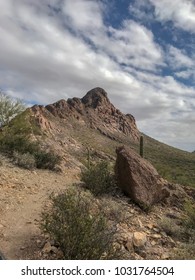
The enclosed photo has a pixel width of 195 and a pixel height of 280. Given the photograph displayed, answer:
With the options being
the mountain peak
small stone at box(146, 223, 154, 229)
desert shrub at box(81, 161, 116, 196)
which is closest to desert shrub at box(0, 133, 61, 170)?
desert shrub at box(81, 161, 116, 196)

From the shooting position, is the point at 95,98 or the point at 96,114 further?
the point at 95,98

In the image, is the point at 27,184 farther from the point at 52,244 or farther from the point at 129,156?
the point at 52,244

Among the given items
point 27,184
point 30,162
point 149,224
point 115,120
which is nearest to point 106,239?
point 149,224

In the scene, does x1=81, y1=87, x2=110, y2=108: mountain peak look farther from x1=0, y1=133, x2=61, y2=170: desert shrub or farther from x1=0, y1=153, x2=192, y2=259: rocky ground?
x1=0, y1=153, x2=192, y2=259: rocky ground

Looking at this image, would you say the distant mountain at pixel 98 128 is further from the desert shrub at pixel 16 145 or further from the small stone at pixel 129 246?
the small stone at pixel 129 246

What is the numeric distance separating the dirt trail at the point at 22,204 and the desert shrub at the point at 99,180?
0.90 metres

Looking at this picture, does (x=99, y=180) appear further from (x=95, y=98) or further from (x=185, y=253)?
(x=95, y=98)

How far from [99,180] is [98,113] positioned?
105542mm

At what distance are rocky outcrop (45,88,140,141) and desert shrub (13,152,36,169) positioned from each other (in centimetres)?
7628

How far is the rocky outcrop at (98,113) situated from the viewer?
97.7m

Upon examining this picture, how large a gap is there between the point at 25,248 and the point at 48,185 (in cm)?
565

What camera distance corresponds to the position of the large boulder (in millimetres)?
12336

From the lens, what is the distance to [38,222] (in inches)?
326

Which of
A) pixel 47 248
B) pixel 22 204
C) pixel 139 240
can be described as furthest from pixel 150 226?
pixel 47 248
